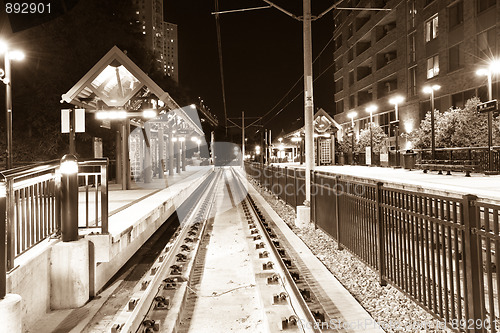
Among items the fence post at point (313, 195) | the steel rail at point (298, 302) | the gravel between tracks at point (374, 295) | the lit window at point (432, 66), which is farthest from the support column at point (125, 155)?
the lit window at point (432, 66)

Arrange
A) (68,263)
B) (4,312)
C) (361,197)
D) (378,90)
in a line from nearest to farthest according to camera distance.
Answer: (4,312) < (68,263) < (361,197) < (378,90)

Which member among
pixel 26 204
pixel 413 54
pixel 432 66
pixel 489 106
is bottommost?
pixel 26 204

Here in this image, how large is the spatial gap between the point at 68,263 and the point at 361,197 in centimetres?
444

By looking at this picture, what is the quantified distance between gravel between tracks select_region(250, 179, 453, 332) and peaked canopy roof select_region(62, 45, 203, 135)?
890 centimetres

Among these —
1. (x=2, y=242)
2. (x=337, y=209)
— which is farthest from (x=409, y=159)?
(x=2, y=242)

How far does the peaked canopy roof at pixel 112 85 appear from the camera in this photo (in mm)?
13656

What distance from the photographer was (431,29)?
3919 centimetres

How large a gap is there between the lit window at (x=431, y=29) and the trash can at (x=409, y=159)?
13.6 meters

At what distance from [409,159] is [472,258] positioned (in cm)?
2911

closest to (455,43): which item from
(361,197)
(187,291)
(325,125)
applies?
(325,125)

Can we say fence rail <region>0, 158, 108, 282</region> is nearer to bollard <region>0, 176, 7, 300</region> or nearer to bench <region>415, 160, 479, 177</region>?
bollard <region>0, 176, 7, 300</region>

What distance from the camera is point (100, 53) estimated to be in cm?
2659

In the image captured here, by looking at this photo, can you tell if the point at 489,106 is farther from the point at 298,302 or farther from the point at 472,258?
the point at 472,258

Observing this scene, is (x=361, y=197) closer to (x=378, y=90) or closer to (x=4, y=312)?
(x=4, y=312)
